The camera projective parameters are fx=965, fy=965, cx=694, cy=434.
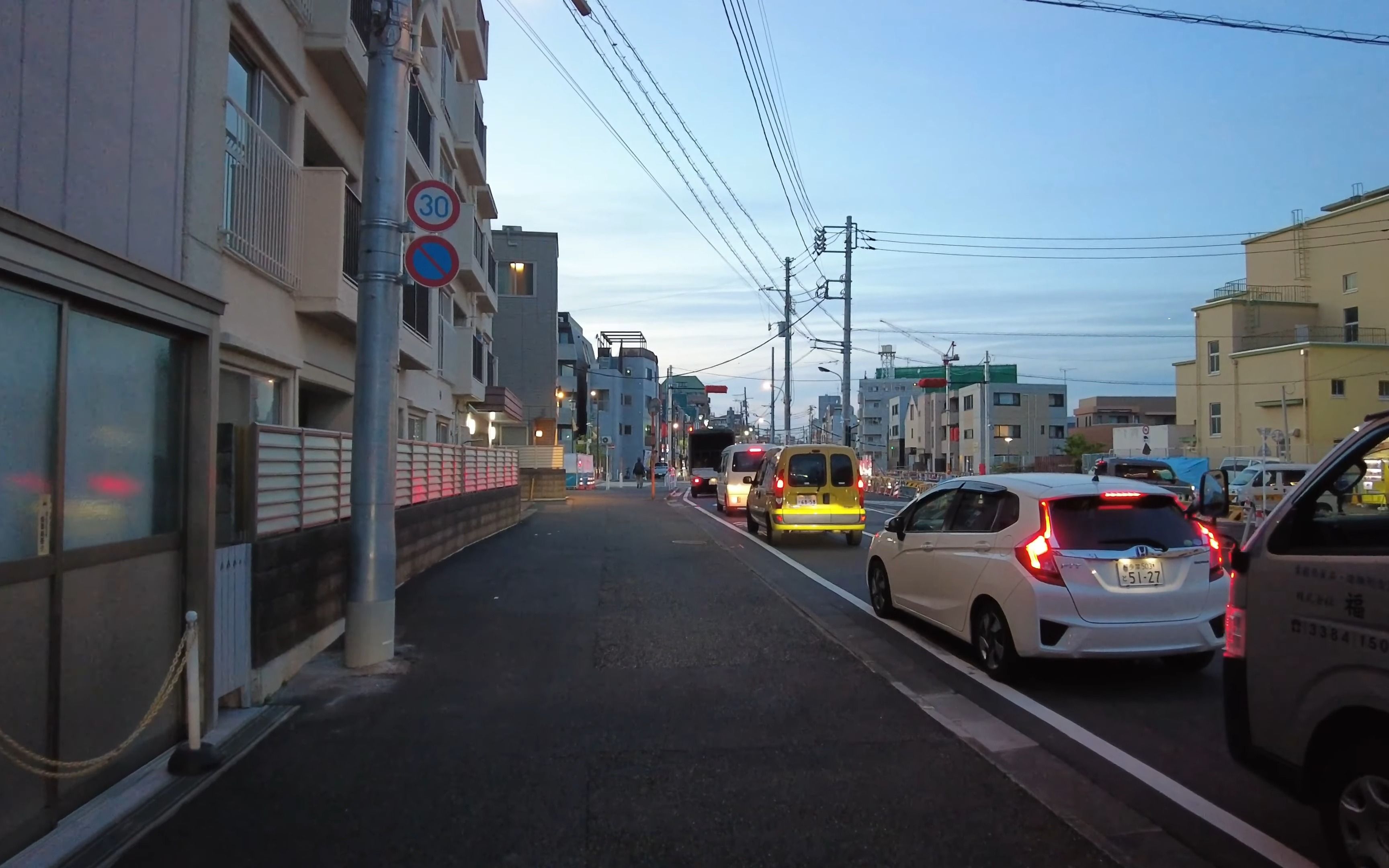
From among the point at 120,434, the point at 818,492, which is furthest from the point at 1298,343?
the point at 120,434

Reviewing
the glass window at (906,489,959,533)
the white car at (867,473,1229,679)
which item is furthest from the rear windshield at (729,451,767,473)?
the white car at (867,473,1229,679)

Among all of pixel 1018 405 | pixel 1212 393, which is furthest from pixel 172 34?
pixel 1018 405

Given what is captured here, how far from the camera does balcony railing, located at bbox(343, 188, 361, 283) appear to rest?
12781 mm

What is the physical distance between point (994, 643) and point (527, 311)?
3765cm

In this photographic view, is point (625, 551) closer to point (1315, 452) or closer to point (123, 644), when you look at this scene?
point (123, 644)

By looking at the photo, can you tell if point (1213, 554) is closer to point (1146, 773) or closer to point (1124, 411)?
point (1146, 773)

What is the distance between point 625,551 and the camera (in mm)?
17609

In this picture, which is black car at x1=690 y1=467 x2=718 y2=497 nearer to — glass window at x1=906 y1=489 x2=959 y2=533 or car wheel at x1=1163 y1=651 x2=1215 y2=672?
glass window at x1=906 y1=489 x2=959 y2=533

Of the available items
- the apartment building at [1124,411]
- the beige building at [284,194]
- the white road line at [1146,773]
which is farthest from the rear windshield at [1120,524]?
the apartment building at [1124,411]

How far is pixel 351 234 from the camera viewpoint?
13297 millimetres

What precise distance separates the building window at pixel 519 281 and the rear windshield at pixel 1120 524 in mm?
38039

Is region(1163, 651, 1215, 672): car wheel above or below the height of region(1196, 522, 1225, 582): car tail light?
below

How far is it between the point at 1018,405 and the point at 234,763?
77.1m

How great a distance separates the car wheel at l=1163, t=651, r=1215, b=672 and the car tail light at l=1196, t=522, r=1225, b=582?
24.7 inches
